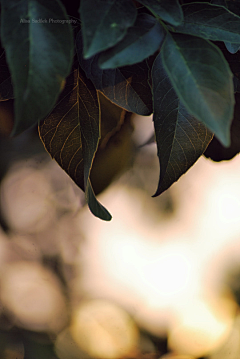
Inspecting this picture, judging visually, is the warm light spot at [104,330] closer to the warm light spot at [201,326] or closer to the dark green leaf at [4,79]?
the warm light spot at [201,326]

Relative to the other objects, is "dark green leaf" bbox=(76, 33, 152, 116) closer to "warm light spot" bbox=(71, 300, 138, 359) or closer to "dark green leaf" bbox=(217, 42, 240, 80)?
"dark green leaf" bbox=(217, 42, 240, 80)

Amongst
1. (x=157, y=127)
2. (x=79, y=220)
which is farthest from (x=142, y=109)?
(x=79, y=220)

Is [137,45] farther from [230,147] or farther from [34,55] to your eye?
[230,147]

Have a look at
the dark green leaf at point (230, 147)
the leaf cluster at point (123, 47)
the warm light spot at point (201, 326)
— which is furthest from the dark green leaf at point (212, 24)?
the warm light spot at point (201, 326)

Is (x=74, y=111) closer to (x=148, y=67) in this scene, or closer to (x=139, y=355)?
(x=148, y=67)

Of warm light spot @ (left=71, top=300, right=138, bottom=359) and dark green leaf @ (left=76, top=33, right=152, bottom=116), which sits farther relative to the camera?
warm light spot @ (left=71, top=300, right=138, bottom=359)

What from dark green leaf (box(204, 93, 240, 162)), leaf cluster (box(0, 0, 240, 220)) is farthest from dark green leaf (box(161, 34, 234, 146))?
dark green leaf (box(204, 93, 240, 162))
